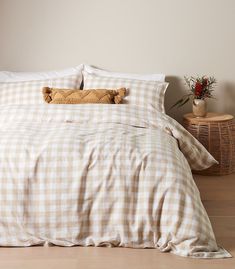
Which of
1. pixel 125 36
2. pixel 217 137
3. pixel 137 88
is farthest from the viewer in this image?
pixel 125 36

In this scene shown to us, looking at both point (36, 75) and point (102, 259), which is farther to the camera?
point (36, 75)

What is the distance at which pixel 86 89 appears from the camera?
3.89 meters

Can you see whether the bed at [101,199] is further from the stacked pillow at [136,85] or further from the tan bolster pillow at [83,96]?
the stacked pillow at [136,85]

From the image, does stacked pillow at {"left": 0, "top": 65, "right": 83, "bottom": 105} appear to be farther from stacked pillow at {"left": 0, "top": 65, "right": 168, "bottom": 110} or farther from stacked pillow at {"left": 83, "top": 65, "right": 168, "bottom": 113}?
stacked pillow at {"left": 83, "top": 65, "right": 168, "bottom": 113}

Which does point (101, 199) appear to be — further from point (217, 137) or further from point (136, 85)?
point (217, 137)

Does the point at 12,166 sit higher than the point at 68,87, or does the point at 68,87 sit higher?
the point at 68,87

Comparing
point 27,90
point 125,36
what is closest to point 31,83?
point 27,90

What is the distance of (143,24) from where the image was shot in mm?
4266

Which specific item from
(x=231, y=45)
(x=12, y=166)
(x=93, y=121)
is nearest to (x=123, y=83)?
(x=93, y=121)

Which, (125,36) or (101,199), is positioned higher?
(125,36)

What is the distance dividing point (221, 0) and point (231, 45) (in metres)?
0.43

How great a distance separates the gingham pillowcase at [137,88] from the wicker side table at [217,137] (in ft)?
1.25

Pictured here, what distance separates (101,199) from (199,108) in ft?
5.97

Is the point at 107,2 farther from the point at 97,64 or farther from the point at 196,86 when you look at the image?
the point at 196,86
